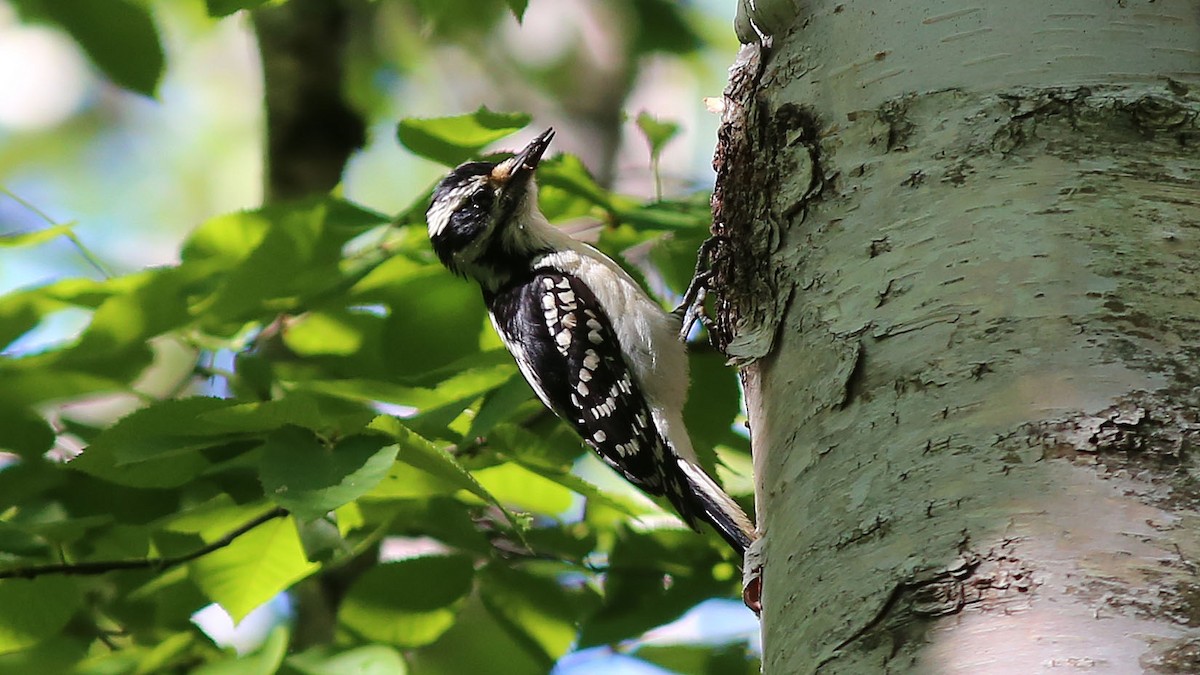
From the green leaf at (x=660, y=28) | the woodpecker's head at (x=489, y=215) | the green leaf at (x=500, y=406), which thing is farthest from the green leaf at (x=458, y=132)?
the green leaf at (x=660, y=28)

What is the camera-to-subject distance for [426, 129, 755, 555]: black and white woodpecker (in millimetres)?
3486

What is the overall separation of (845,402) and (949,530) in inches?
11.8

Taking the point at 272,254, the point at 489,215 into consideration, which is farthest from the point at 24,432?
the point at 489,215

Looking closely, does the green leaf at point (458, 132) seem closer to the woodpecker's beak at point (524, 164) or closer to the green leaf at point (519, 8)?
the green leaf at point (519, 8)

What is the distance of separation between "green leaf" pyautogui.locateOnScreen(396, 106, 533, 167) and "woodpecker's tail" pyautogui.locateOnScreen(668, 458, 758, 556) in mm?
1082

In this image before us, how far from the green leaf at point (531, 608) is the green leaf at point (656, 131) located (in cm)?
119

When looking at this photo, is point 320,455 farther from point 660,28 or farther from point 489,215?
point 660,28


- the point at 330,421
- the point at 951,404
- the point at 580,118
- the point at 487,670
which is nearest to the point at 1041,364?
the point at 951,404

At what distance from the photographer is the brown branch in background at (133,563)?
265 cm

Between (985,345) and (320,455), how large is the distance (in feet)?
4.24

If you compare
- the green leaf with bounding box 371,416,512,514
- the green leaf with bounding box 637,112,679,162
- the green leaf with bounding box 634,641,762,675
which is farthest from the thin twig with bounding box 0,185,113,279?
the green leaf with bounding box 634,641,762,675

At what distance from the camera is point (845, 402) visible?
1.77m

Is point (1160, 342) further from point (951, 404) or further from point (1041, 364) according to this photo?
point (951, 404)

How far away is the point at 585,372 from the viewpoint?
3.93 meters
